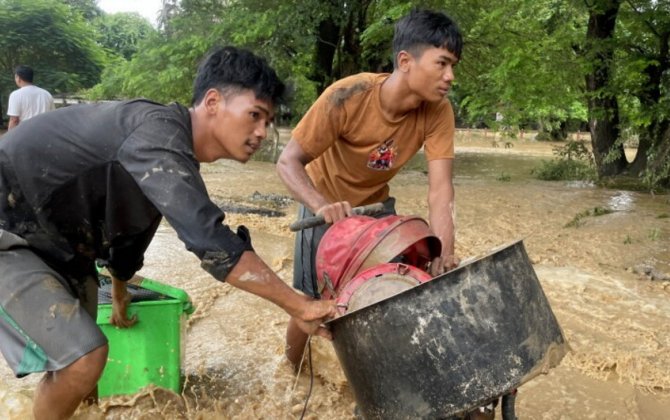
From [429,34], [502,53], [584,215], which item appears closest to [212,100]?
[429,34]

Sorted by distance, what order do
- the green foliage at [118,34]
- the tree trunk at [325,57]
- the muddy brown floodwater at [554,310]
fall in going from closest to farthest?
the muddy brown floodwater at [554,310]
the tree trunk at [325,57]
the green foliage at [118,34]

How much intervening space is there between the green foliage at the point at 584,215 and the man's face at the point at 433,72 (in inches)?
200

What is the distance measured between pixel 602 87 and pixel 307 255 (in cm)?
799

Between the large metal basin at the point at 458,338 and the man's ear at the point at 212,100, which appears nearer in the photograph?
the large metal basin at the point at 458,338

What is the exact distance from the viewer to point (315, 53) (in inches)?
536

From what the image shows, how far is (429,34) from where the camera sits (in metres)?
2.75

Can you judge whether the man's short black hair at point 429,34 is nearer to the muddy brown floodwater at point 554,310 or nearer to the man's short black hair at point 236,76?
the man's short black hair at point 236,76

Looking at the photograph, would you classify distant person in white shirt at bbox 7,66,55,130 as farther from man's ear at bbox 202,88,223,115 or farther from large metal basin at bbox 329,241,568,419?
large metal basin at bbox 329,241,568,419

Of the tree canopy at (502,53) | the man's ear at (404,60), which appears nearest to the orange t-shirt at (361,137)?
the man's ear at (404,60)

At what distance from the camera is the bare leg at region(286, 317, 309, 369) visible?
3.34 m

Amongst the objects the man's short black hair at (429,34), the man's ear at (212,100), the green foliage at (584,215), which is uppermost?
the man's short black hair at (429,34)

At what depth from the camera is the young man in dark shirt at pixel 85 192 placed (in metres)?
1.91

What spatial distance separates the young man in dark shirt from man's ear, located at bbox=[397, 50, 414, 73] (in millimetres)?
826

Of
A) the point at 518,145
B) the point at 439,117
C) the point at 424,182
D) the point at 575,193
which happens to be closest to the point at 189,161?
the point at 439,117
